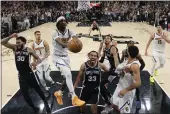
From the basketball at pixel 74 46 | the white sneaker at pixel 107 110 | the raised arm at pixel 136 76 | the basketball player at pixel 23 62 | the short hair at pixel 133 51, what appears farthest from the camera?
the white sneaker at pixel 107 110

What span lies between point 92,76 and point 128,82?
0.75 meters

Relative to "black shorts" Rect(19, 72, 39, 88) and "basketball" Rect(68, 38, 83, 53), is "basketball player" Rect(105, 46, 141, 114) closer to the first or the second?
"basketball" Rect(68, 38, 83, 53)

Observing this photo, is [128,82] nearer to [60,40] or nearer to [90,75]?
[90,75]

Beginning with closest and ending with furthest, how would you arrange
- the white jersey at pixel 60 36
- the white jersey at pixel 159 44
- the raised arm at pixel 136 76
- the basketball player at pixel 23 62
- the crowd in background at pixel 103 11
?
the raised arm at pixel 136 76
the basketball player at pixel 23 62
the white jersey at pixel 60 36
the white jersey at pixel 159 44
the crowd in background at pixel 103 11

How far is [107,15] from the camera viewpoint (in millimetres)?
32594

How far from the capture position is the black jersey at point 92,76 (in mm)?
5578

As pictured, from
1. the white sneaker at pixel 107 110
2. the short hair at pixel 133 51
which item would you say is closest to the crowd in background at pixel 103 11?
the white sneaker at pixel 107 110

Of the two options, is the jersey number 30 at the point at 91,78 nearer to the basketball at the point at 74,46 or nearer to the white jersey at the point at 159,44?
the basketball at the point at 74,46

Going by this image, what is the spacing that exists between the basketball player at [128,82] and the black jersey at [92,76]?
44 centimetres

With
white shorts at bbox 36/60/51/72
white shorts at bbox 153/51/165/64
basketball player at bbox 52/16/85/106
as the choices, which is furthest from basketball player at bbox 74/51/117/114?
white shorts at bbox 153/51/165/64

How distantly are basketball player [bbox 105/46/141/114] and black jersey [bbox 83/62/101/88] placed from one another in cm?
44

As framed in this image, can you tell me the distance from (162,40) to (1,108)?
16.0 ft

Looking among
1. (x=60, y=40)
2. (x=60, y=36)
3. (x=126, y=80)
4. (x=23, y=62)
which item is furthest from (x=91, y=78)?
(x=23, y=62)

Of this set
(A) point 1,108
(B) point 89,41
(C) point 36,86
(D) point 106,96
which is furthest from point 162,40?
(B) point 89,41
